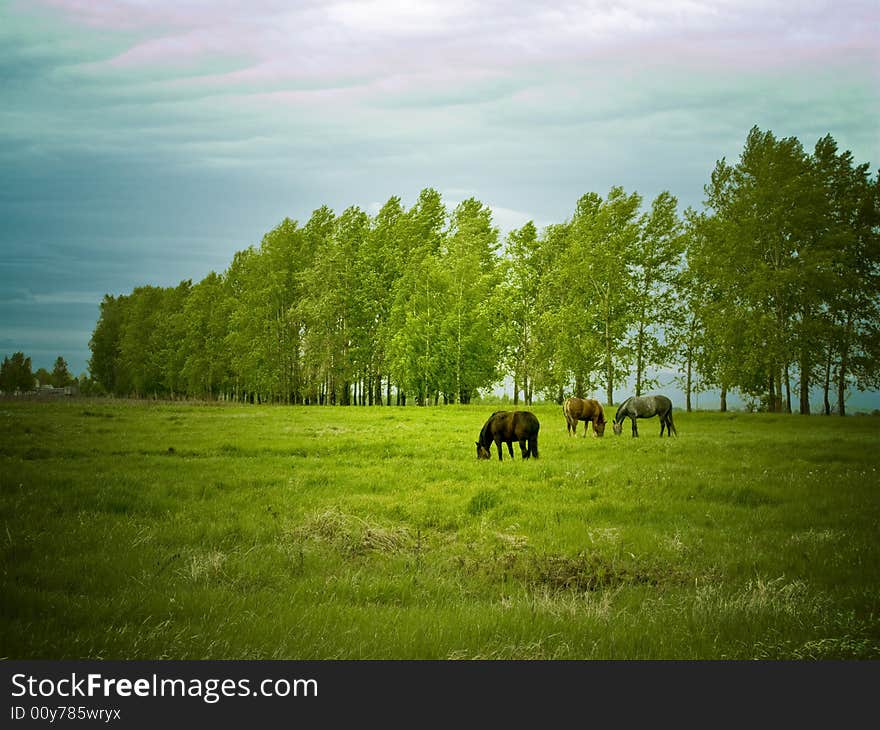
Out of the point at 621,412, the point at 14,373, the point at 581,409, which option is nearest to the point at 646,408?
the point at 621,412

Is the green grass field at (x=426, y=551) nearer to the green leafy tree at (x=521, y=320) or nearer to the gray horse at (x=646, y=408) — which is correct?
the gray horse at (x=646, y=408)

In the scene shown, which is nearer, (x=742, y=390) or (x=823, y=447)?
(x=823, y=447)

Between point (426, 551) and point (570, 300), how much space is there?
43649 mm

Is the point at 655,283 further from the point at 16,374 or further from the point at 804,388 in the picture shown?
the point at 16,374

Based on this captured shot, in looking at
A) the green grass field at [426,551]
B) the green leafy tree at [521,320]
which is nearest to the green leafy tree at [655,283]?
the green leafy tree at [521,320]

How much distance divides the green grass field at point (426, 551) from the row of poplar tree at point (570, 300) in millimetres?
19397

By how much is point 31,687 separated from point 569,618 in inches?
225

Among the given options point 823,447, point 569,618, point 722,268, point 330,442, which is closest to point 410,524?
point 569,618

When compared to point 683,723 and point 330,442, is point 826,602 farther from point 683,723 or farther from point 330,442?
point 330,442

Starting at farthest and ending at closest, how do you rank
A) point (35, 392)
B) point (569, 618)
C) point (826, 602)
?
point (35, 392)
point (826, 602)
point (569, 618)

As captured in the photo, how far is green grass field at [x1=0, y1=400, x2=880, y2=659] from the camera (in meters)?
6.72

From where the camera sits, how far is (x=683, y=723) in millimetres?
5484

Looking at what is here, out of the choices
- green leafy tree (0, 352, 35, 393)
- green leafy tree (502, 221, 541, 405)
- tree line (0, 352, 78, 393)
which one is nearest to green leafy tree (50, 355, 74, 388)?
tree line (0, 352, 78, 393)

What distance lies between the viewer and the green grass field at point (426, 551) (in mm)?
6719
